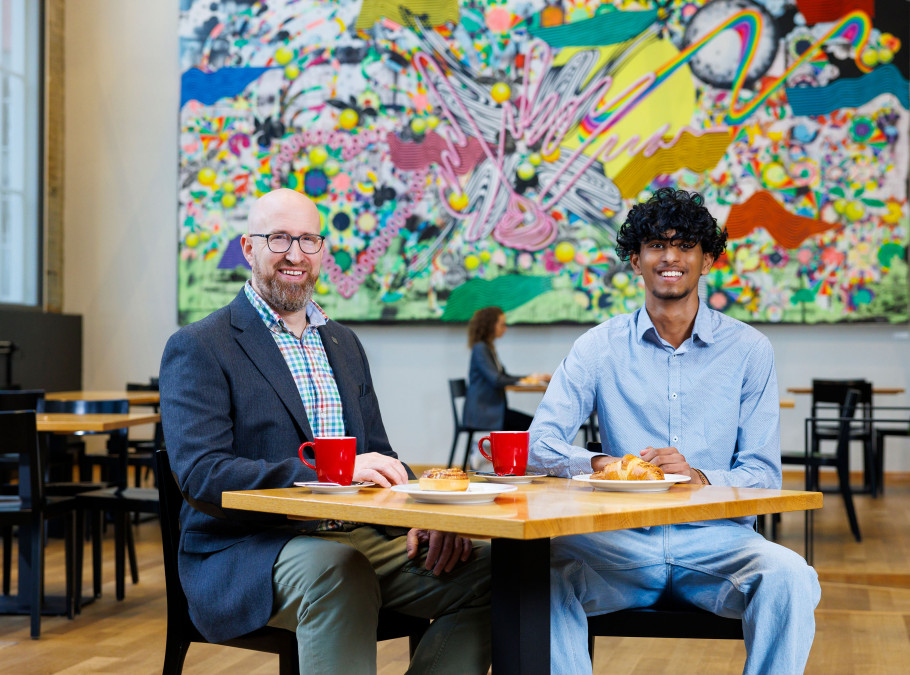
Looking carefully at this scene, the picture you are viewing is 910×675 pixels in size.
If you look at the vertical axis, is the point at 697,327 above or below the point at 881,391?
above

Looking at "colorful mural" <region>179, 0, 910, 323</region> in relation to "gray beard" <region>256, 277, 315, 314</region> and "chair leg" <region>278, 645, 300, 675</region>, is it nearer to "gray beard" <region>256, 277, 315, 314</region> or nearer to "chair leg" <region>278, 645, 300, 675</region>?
"gray beard" <region>256, 277, 315, 314</region>

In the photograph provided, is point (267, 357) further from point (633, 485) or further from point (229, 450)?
point (633, 485)

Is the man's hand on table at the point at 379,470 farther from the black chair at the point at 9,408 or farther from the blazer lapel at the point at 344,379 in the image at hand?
the black chair at the point at 9,408

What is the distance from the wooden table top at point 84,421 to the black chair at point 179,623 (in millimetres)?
1688

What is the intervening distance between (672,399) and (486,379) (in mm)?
4738

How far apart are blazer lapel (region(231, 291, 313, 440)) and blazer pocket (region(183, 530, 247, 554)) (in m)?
0.25

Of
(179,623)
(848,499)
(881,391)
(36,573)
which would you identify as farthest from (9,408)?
(881,391)

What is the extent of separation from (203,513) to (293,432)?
24 centimetres

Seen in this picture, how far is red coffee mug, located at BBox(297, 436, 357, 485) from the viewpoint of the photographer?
165 centimetres

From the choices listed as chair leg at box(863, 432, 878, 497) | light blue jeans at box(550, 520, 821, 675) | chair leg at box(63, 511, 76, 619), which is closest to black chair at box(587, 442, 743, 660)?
light blue jeans at box(550, 520, 821, 675)

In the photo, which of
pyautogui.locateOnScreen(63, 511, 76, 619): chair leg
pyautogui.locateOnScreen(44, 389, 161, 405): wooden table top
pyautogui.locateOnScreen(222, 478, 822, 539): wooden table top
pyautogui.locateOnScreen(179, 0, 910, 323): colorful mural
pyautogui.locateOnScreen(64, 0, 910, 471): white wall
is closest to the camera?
pyautogui.locateOnScreen(222, 478, 822, 539): wooden table top

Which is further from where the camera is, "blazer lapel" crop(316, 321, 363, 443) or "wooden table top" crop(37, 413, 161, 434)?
"wooden table top" crop(37, 413, 161, 434)

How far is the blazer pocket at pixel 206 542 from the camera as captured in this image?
186cm

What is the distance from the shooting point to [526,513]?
4.31 feet
